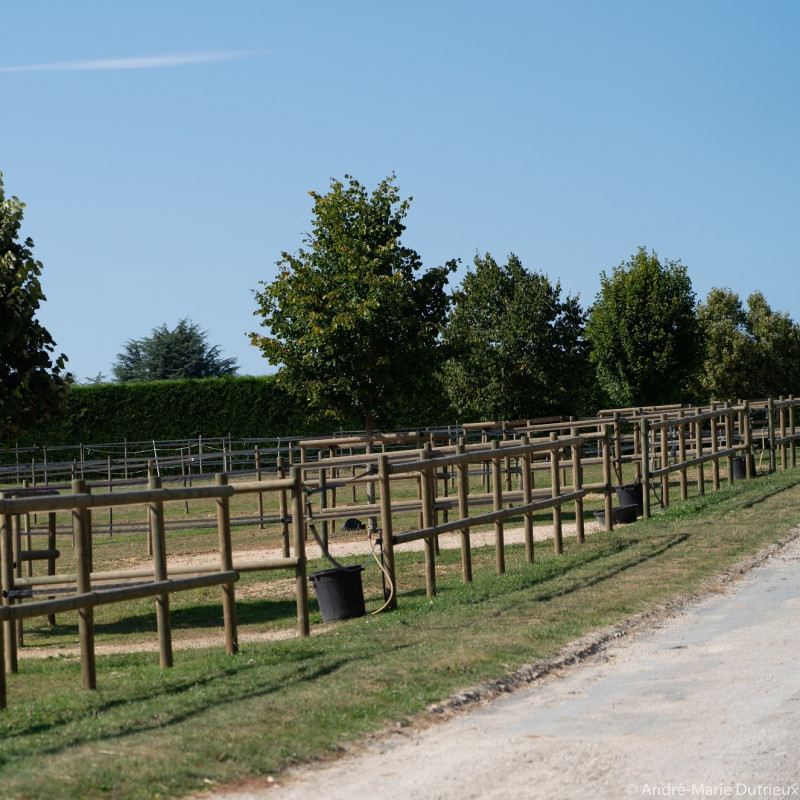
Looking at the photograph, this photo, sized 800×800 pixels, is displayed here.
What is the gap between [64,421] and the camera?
1758 inches

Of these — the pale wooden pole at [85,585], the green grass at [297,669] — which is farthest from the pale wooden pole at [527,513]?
the pale wooden pole at [85,585]

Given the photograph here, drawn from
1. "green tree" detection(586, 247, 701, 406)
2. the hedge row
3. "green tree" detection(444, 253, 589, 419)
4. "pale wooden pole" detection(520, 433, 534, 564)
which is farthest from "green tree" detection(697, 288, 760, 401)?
"pale wooden pole" detection(520, 433, 534, 564)

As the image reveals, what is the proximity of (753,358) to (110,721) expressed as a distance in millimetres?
53641

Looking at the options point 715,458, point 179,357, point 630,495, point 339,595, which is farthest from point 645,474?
point 179,357

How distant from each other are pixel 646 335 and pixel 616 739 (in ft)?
115

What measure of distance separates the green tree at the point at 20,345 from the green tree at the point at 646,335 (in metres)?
27.9

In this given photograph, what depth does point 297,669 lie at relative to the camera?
8.08 m

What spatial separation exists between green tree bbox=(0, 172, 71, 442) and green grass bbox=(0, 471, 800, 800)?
2.68m

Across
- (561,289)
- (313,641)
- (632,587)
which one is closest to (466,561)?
(632,587)

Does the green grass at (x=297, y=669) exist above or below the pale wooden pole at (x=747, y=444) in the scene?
below

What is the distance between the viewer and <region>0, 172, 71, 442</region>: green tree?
1401cm

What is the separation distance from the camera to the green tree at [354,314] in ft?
86.5

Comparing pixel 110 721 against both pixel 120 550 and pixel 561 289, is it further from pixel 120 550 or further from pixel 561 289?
pixel 561 289

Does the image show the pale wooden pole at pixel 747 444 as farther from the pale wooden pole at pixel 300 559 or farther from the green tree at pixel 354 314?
the pale wooden pole at pixel 300 559
